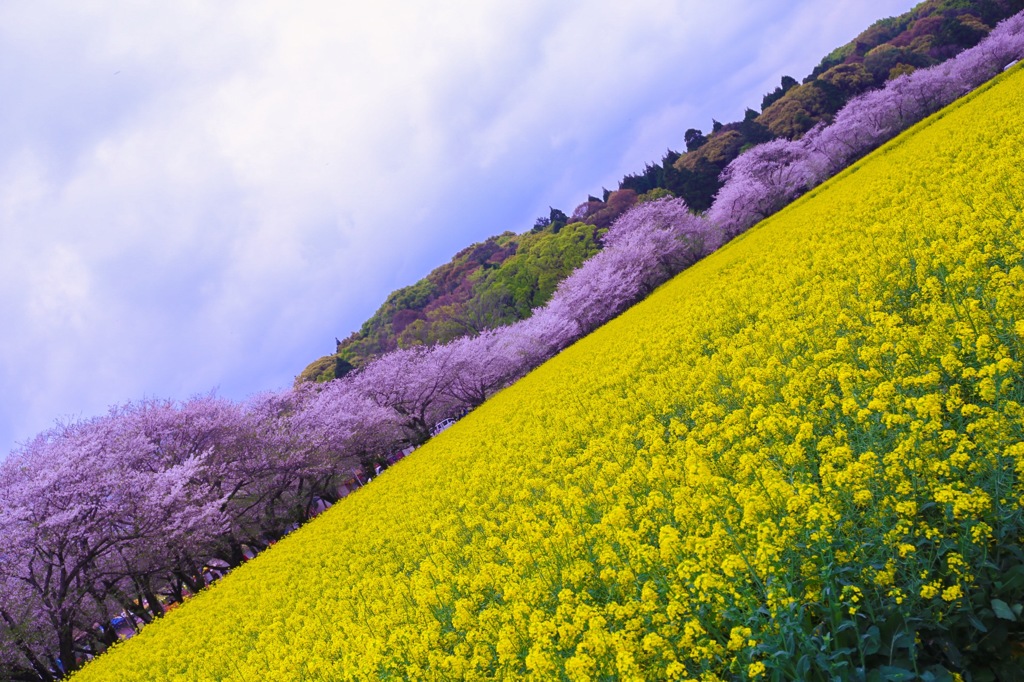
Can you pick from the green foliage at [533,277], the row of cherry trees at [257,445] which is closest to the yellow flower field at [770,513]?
the row of cherry trees at [257,445]

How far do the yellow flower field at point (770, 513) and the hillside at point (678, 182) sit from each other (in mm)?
42072

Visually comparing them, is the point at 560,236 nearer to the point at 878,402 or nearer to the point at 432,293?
the point at 432,293

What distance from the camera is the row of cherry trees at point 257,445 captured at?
72.8 feet

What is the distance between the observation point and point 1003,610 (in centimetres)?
361

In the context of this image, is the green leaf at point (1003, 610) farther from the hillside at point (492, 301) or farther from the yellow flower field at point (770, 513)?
the hillside at point (492, 301)

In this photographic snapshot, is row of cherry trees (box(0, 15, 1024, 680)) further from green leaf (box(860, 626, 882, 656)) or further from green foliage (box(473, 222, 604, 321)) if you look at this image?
green leaf (box(860, 626, 882, 656))

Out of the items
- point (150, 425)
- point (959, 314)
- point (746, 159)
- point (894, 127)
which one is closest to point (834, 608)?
point (959, 314)

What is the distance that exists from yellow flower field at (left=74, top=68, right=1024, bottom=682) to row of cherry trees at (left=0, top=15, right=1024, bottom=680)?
1235cm

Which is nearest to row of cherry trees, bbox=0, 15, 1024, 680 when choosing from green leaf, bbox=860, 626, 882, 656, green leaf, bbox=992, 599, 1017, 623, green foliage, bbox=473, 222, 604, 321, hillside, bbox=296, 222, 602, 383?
green foliage, bbox=473, 222, 604, 321

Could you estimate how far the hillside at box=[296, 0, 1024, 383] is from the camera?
2228 inches

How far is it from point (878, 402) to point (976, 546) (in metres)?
1.31

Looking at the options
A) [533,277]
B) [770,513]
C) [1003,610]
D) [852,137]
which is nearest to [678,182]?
[852,137]

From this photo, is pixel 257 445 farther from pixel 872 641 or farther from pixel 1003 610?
pixel 1003 610

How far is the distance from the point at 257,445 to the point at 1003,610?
106 ft
